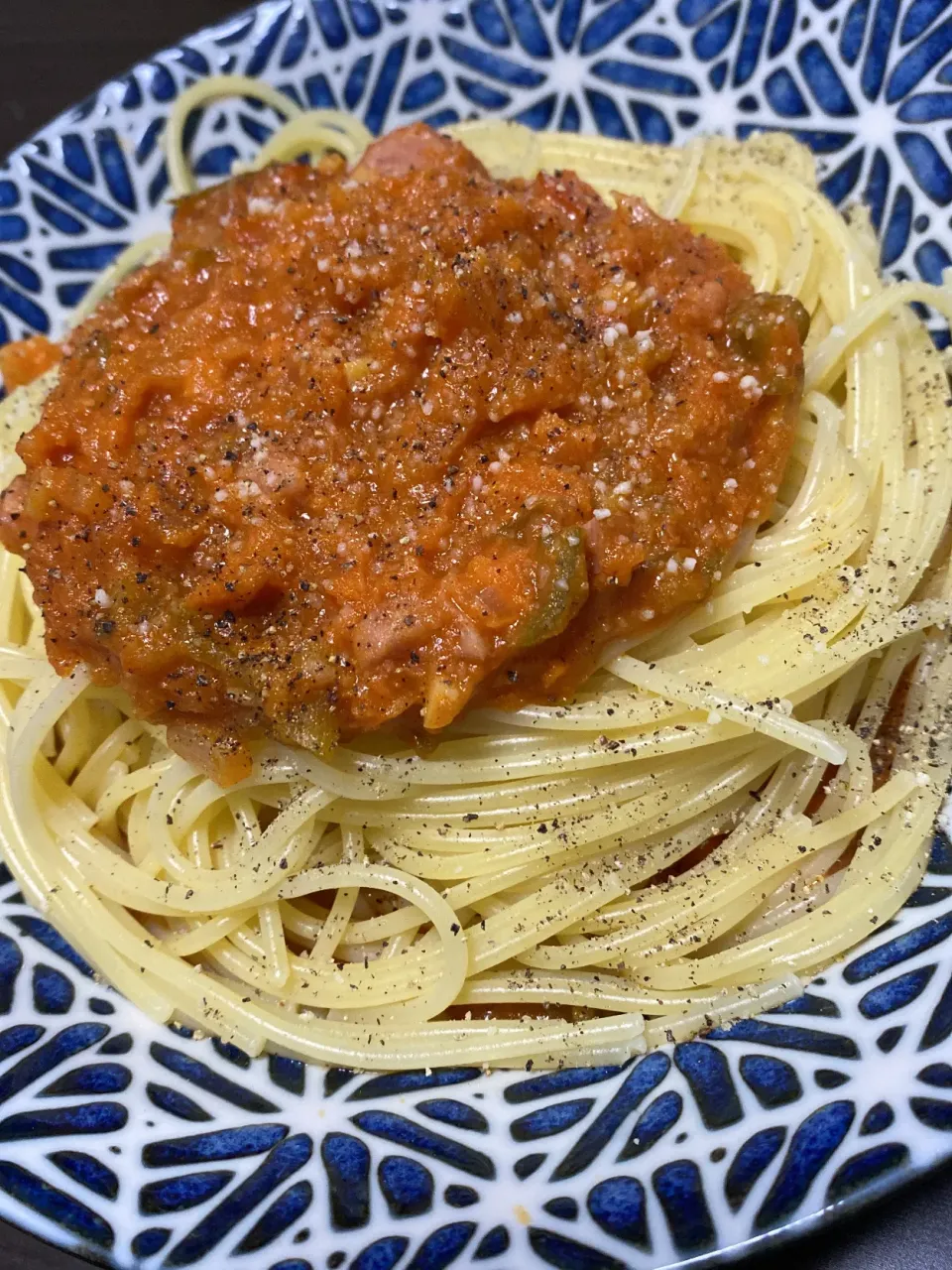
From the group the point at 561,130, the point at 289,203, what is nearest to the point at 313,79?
the point at 561,130

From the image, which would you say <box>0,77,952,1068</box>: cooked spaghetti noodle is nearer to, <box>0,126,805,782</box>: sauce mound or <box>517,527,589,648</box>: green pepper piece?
<box>0,126,805,782</box>: sauce mound

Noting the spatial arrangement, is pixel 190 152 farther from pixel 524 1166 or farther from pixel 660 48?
pixel 524 1166

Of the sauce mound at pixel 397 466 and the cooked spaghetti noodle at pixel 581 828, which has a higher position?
the sauce mound at pixel 397 466

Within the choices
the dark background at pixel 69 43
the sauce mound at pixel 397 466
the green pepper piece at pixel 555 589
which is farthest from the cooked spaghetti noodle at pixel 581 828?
the dark background at pixel 69 43

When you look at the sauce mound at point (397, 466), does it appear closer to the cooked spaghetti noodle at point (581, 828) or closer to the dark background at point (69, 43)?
the cooked spaghetti noodle at point (581, 828)

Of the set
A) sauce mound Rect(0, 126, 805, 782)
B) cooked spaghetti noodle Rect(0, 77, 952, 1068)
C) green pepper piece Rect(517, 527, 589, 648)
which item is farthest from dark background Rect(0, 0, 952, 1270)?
green pepper piece Rect(517, 527, 589, 648)

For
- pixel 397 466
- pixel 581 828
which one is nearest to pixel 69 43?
pixel 397 466
